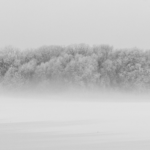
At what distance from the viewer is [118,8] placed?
40.4m

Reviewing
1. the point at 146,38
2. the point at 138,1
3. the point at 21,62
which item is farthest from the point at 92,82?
the point at 138,1

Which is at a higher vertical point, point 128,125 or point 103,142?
point 128,125

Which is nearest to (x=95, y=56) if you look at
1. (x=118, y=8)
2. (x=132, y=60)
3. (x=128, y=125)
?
(x=132, y=60)

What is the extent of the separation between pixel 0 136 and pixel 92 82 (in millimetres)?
24618

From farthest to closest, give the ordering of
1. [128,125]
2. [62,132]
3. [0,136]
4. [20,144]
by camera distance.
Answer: [128,125] → [62,132] → [0,136] → [20,144]

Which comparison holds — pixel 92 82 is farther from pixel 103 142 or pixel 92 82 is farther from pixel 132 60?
pixel 103 142

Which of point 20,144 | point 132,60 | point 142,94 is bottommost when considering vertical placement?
point 20,144

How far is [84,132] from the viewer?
24.8ft

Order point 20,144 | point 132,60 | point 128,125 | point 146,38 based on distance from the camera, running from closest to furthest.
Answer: point 20,144 → point 128,125 → point 132,60 → point 146,38

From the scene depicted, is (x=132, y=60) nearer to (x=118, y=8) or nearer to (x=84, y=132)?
(x=118, y=8)

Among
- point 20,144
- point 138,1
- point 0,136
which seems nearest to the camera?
point 20,144

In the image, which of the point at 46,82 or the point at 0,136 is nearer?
the point at 0,136

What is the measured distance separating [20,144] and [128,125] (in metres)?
3.66

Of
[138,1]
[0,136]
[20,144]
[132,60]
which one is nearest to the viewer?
[20,144]
